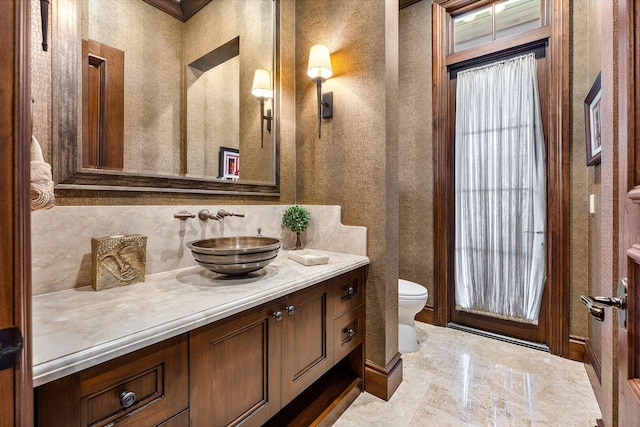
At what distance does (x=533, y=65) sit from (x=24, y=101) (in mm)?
2855

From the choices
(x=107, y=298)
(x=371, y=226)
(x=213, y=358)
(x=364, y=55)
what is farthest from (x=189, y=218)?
(x=364, y=55)

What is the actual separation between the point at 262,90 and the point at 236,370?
153 centimetres

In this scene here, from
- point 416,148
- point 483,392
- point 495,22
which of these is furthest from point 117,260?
point 495,22

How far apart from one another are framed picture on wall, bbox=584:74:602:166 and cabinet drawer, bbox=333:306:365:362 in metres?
1.57

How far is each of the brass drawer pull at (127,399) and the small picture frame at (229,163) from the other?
3.55ft

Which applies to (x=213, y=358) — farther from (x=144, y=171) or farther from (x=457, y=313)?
(x=457, y=313)

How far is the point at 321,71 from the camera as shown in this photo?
1694 millimetres

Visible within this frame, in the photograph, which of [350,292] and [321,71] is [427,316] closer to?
[350,292]

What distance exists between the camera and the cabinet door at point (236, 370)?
0.86m

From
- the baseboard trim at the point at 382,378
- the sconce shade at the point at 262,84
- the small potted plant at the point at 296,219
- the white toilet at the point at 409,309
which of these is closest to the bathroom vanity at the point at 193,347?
the baseboard trim at the point at 382,378

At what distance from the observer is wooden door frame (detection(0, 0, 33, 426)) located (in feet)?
1.23

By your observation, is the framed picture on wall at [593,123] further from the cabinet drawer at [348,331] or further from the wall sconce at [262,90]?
the wall sconce at [262,90]

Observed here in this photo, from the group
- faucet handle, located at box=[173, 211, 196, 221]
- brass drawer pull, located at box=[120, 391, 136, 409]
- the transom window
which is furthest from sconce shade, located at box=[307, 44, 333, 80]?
brass drawer pull, located at box=[120, 391, 136, 409]

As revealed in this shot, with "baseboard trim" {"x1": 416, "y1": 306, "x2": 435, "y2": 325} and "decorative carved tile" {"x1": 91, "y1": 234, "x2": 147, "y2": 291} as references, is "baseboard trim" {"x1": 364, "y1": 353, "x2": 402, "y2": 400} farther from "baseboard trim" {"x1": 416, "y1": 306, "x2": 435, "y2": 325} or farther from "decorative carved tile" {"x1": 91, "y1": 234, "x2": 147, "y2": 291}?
"decorative carved tile" {"x1": 91, "y1": 234, "x2": 147, "y2": 291}
